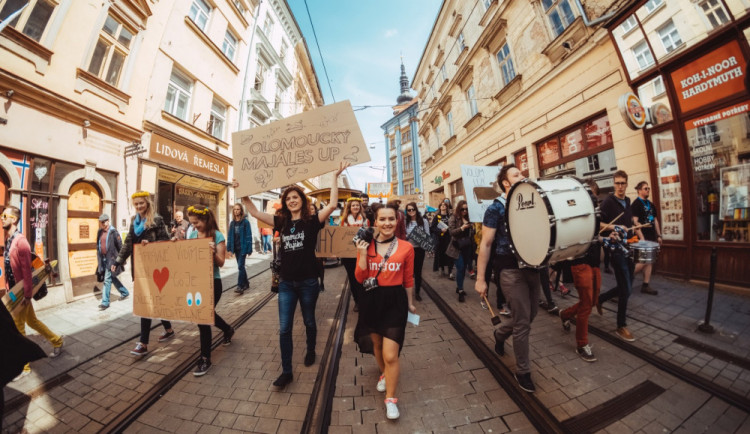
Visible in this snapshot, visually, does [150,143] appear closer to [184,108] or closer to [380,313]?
[184,108]

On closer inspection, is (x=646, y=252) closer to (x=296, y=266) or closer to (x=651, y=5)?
(x=296, y=266)

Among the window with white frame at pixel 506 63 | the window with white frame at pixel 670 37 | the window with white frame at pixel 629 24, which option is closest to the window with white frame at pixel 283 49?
the window with white frame at pixel 506 63

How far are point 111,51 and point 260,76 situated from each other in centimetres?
845

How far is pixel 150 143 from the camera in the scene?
25.2 ft

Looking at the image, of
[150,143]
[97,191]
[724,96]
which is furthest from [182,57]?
[724,96]

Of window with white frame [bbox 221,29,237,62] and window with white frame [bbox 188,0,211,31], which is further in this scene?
window with white frame [bbox 221,29,237,62]

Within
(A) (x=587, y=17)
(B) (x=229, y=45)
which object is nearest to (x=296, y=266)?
(A) (x=587, y=17)

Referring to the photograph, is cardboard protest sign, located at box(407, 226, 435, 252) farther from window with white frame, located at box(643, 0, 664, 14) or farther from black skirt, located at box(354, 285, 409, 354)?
window with white frame, located at box(643, 0, 664, 14)

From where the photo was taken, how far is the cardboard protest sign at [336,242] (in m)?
4.29

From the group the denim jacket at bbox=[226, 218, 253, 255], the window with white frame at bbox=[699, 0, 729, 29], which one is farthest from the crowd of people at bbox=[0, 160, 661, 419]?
the window with white frame at bbox=[699, 0, 729, 29]

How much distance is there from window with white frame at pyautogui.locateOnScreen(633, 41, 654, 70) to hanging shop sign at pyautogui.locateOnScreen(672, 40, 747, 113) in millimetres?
556

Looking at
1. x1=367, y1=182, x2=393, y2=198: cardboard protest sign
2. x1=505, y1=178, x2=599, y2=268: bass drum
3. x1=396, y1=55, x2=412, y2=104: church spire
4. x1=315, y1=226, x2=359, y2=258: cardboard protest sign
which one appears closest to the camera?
x1=505, y1=178, x2=599, y2=268: bass drum

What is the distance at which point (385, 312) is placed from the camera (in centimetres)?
213

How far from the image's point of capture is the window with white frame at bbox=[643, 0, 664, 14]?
5.17 m
